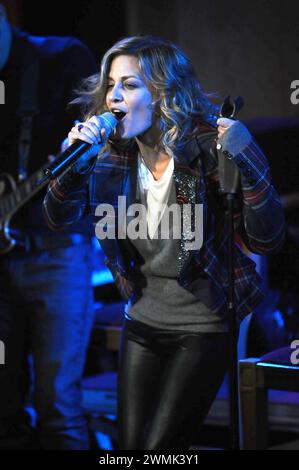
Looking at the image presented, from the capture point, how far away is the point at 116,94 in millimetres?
2127

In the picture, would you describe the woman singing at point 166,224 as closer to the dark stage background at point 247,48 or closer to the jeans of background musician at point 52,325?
the dark stage background at point 247,48

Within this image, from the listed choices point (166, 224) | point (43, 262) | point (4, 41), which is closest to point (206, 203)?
point (166, 224)

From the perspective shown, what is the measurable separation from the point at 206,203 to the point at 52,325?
1047 mm

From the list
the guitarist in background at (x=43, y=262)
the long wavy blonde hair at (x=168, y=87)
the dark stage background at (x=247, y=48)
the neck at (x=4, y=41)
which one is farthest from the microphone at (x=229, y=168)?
the neck at (x=4, y=41)

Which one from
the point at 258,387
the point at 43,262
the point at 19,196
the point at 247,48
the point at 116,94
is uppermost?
the point at 247,48

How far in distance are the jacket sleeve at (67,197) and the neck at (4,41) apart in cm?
101

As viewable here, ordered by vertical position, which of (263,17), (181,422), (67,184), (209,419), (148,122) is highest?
(263,17)

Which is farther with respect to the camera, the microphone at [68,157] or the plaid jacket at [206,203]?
the plaid jacket at [206,203]

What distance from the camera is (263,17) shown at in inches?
102

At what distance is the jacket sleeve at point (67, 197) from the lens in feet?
6.98

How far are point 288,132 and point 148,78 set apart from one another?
3.30 ft

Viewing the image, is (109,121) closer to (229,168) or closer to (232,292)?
(229,168)

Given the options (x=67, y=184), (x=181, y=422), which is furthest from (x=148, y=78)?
(x=181, y=422)

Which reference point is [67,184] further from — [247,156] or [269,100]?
[269,100]
